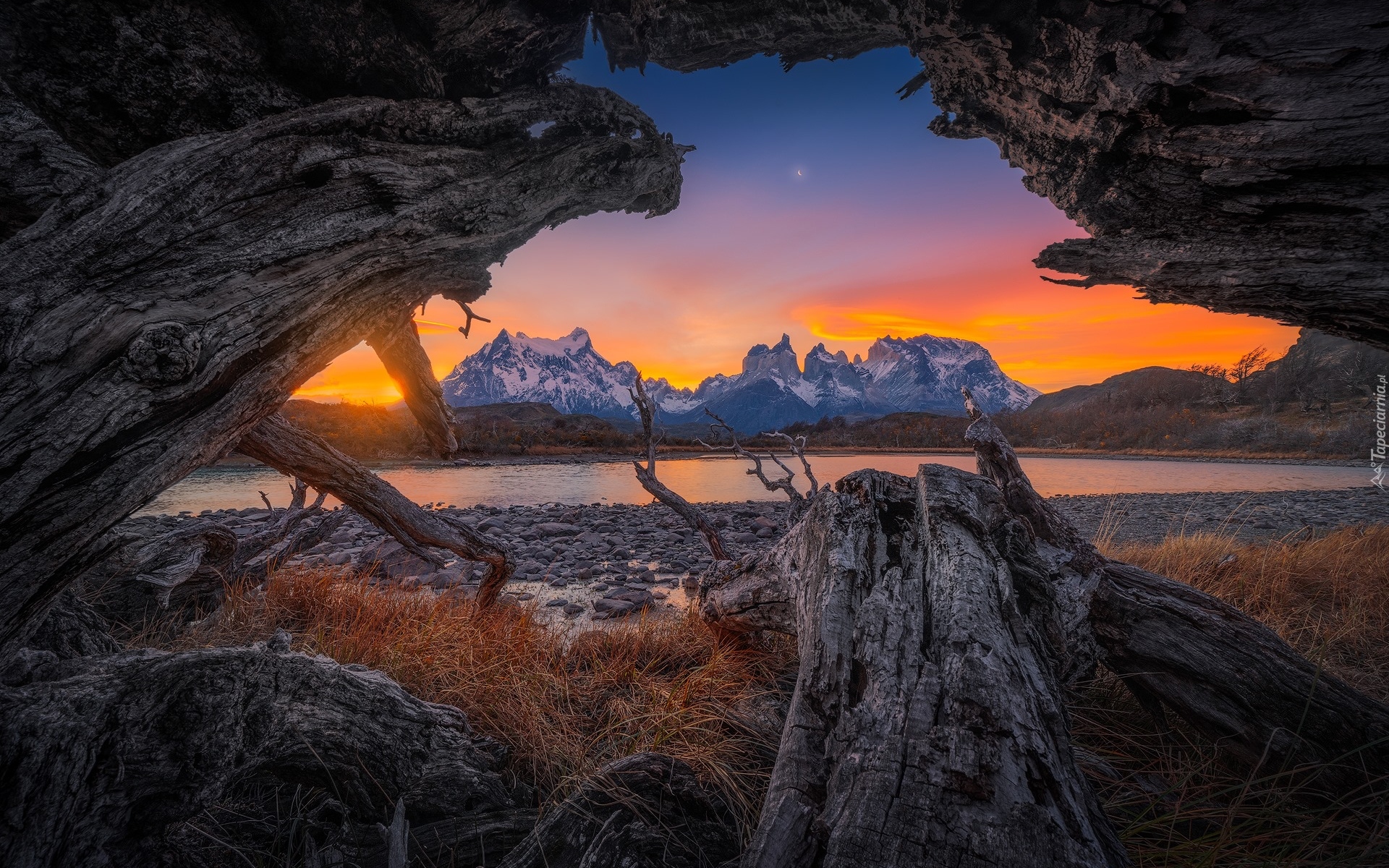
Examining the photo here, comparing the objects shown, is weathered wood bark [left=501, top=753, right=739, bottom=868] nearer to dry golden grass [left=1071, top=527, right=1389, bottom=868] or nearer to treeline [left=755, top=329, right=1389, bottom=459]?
dry golden grass [left=1071, top=527, right=1389, bottom=868]

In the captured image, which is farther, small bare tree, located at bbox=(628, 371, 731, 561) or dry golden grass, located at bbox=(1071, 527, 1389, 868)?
small bare tree, located at bbox=(628, 371, 731, 561)

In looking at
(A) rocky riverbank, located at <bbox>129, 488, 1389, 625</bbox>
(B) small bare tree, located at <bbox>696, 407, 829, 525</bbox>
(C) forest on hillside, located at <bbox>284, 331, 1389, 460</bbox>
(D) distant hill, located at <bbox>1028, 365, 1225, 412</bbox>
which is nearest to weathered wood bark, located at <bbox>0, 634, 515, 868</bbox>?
(A) rocky riverbank, located at <bbox>129, 488, 1389, 625</bbox>

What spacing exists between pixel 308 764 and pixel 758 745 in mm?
2092

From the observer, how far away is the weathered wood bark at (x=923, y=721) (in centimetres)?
135

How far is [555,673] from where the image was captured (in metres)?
3.70

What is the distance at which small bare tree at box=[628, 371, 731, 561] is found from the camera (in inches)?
242

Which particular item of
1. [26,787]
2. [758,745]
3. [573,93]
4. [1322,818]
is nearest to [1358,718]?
[1322,818]

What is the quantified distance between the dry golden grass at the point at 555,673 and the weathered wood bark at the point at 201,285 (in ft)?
6.57

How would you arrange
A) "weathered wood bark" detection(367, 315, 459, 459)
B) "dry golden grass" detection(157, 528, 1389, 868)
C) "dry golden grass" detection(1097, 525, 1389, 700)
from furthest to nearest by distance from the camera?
"weathered wood bark" detection(367, 315, 459, 459) → "dry golden grass" detection(1097, 525, 1389, 700) → "dry golden grass" detection(157, 528, 1389, 868)

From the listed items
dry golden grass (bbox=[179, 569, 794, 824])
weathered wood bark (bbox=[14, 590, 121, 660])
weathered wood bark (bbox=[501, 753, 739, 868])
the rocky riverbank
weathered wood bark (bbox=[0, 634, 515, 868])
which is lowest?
the rocky riverbank

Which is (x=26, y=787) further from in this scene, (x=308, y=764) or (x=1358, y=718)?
(x=1358, y=718)

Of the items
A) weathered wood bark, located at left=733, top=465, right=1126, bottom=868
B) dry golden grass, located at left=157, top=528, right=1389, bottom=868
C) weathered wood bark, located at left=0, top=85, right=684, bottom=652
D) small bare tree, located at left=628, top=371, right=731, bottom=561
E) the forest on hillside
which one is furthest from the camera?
the forest on hillside

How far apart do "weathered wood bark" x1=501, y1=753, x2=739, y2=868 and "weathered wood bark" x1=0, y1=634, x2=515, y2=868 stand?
444 mm

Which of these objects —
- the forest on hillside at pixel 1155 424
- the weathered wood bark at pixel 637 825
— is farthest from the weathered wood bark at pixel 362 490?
the forest on hillside at pixel 1155 424
